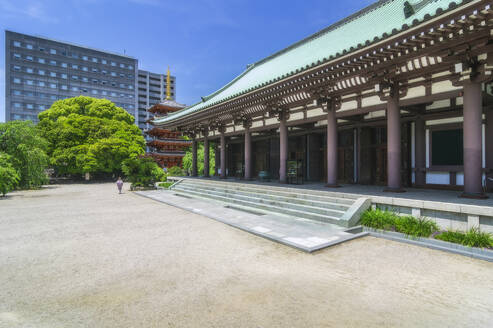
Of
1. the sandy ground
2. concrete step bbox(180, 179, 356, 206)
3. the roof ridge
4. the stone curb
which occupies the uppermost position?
the roof ridge

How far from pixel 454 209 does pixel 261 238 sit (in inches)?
178

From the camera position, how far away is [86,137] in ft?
90.4

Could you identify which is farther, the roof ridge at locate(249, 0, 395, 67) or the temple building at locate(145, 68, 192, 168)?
the temple building at locate(145, 68, 192, 168)

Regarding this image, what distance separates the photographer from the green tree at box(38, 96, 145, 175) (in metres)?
25.4

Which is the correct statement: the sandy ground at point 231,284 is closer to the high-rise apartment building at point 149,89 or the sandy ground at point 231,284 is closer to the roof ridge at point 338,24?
the roof ridge at point 338,24

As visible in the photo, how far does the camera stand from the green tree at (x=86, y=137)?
2541 centimetres

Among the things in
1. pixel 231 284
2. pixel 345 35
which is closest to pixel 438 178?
pixel 345 35

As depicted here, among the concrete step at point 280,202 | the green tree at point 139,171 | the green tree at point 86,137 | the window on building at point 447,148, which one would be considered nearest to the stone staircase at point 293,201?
the concrete step at point 280,202

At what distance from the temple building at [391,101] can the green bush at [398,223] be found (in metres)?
1.91

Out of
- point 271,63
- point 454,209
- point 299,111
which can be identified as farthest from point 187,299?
point 271,63

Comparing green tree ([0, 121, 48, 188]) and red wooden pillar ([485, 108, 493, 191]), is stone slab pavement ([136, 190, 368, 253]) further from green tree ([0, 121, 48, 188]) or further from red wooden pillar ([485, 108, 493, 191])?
green tree ([0, 121, 48, 188])

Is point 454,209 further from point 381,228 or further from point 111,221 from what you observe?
point 111,221

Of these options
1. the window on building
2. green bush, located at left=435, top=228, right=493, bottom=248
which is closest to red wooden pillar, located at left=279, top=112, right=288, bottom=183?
the window on building

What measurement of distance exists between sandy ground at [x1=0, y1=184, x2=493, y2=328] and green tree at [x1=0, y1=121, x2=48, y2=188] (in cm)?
1652
